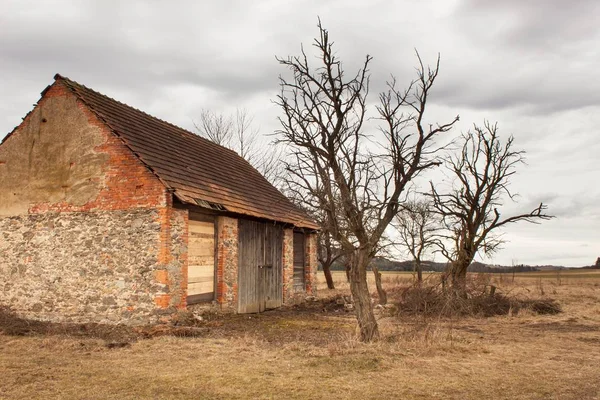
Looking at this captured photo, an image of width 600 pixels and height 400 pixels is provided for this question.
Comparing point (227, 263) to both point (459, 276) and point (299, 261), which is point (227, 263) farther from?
point (459, 276)

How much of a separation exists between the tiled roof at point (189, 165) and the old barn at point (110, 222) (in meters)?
0.07

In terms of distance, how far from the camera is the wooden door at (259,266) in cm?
1530

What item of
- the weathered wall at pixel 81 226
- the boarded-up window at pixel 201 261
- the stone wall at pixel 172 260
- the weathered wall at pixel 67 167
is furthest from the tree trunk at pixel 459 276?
the weathered wall at pixel 67 167

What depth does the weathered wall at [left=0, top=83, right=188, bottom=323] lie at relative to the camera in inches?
476

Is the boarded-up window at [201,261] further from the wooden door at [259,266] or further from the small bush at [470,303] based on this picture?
the small bush at [470,303]

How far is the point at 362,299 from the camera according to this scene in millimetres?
9750

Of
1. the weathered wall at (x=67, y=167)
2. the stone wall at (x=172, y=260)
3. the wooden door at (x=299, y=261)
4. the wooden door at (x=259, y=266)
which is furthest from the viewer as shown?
the wooden door at (x=299, y=261)

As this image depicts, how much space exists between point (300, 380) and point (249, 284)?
29.2 feet

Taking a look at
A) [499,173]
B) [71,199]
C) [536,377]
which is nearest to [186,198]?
[71,199]

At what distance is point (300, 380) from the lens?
6832 mm

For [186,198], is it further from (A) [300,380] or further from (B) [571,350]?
(B) [571,350]

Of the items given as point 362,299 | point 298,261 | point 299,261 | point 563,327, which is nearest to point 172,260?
point 362,299

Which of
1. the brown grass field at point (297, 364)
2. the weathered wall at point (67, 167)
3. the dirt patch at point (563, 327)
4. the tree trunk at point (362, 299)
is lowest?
the dirt patch at point (563, 327)

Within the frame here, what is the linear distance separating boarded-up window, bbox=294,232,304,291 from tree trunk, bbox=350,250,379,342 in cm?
958
